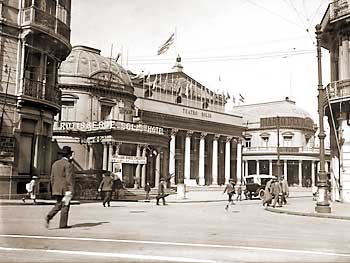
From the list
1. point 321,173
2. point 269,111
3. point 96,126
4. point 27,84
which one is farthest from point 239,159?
point 321,173

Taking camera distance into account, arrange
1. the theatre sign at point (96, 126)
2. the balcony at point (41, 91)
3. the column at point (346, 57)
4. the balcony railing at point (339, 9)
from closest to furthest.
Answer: the balcony at point (41, 91) → the balcony railing at point (339, 9) → the column at point (346, 57) → the theatre sign at point (96, 126)

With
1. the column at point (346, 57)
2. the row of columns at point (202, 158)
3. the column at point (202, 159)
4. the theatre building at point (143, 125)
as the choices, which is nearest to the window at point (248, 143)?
the row of columns at point (202, 158)

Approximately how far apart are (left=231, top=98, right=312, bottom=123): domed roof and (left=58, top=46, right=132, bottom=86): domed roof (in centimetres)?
3956

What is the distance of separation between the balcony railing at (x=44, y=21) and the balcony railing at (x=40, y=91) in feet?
8.39

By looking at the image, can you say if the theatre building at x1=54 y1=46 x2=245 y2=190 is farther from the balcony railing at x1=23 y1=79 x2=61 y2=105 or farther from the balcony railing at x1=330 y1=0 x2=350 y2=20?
the balcony railing at x1=330 y1=0 x2=350 y2=20

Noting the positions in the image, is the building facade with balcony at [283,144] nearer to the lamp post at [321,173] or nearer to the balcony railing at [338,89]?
the balcony railing at [338,89]

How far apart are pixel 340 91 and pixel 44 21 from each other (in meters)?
15.3

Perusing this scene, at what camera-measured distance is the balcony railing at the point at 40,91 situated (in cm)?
2209

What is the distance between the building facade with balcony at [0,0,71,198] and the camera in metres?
20.9

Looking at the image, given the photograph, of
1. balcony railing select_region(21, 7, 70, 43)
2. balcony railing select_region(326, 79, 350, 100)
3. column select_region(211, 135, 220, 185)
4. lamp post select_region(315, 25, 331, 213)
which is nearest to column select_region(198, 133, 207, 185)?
column select_region(211, 135, 220, 185)

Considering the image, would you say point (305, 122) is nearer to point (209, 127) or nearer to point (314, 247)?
point (209, 127)

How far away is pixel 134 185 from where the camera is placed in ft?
89.7

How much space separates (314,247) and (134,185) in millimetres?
19339

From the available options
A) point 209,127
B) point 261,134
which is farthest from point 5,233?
point 261,134
